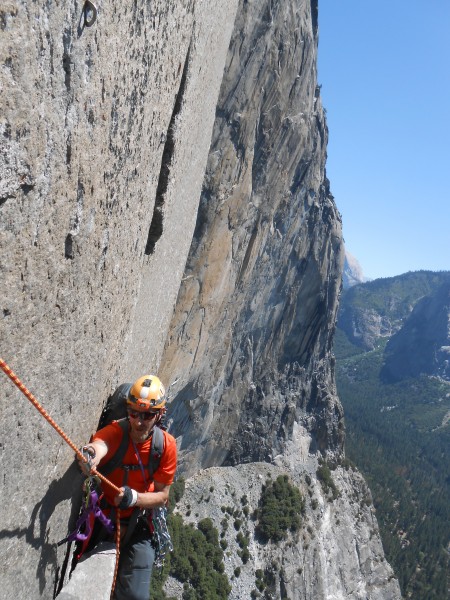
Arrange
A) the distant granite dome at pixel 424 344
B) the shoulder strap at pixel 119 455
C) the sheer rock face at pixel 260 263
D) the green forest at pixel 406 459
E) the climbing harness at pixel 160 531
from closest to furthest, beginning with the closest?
the shoulder strap at pixel 119 455 < the climbing harness at pixel 160 531 < the sheer rock face at pixel 260 263 < the green forest at pixel 406 459 < the distant granite dome at pixel 424 344

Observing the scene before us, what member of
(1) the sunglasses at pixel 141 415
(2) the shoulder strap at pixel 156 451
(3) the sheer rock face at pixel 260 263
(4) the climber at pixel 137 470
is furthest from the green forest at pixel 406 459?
(1) the sunglasses at pixel 141 415

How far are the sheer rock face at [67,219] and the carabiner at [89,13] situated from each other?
5 cm

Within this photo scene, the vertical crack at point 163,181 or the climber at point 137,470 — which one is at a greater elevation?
the vertical crack at point 163,181

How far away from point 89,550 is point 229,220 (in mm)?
17048

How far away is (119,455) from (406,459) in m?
105

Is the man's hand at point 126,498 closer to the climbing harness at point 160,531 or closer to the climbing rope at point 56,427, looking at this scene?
the climbing rope at point 56,427

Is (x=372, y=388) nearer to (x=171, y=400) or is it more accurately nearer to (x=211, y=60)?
(x=171, y=400)

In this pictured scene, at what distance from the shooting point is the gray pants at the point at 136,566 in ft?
12.9

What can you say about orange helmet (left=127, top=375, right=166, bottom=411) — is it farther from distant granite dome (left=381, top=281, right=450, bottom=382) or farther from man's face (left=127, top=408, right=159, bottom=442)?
distant granite dome (left=381, top=281, right=450, bottom=382)

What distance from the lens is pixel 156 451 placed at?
3832 millimetres

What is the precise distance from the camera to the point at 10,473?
2531 mm

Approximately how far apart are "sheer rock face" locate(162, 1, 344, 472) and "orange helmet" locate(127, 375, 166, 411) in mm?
13964

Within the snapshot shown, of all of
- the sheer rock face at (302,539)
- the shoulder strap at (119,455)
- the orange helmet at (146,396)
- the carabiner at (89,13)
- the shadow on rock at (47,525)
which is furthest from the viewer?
the sheer rock face at (302,539)

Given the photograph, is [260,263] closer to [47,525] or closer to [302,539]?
[302,539]
